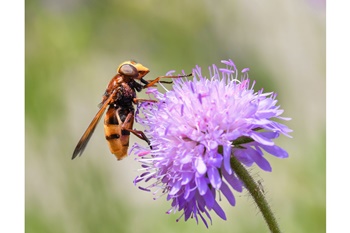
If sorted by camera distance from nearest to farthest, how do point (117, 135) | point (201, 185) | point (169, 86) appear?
point (201, 185)
point (117, 135)
point (169, 86)

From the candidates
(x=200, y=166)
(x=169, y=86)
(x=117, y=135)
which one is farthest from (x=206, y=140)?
(x=169, y=86)

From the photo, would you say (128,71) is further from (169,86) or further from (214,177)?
(169,86)

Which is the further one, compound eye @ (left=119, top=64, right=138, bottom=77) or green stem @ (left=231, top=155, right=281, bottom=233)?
compound eye @ (left=119, top=64, right=138, bottom=77)

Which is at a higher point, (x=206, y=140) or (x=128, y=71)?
(x=128, y=71)

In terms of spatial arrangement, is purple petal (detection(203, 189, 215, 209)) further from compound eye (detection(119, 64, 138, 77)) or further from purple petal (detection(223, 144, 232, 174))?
compound eye (detection(119, 64, 138, 77))

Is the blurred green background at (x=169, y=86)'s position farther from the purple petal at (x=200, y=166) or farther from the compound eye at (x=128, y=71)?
the purple petal at (x=200, y=166)

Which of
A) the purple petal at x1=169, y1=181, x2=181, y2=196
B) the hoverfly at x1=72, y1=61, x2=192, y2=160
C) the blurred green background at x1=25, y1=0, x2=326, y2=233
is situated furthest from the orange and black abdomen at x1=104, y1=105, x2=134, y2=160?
the blurred green background at x1=25, y1=0, x2=326, y2=233
